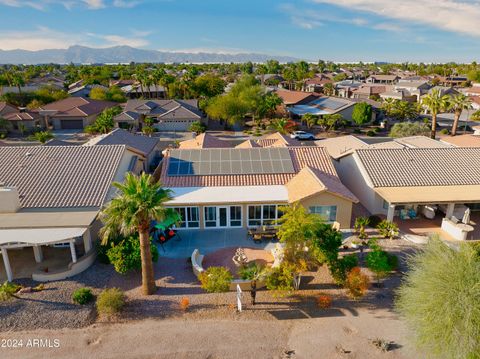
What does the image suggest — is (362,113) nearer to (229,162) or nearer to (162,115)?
(162,115)

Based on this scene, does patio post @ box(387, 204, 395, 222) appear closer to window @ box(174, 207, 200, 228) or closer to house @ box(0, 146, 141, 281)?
window @ box(174, 207, 200, 228)

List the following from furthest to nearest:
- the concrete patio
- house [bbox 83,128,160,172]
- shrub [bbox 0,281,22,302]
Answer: house [bbox 83,128,160,172], the concrete patio, shrub [bbox 0,281,22,302]

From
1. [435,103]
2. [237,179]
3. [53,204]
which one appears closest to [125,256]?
[53,204]

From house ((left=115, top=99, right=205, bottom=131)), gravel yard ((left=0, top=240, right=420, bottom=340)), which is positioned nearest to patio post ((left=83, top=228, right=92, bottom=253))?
gravel yard ((left=0, top=240, right=420, bottom=340))

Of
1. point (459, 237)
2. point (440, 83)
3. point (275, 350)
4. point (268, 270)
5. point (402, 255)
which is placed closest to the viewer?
point (275, 350)

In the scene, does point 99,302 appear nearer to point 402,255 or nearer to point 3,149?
point 402,255

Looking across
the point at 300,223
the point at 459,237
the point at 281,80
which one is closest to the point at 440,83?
the point at 281,80
